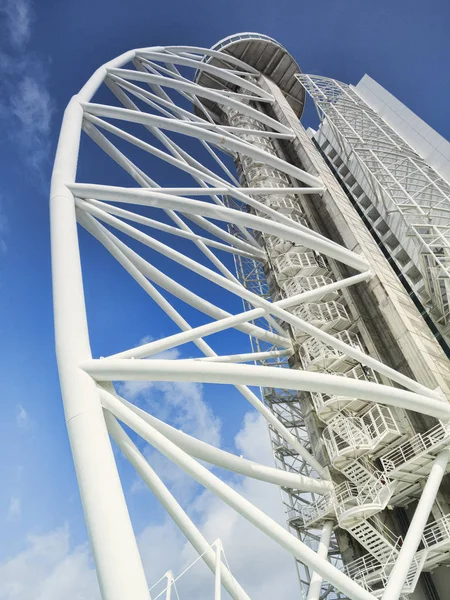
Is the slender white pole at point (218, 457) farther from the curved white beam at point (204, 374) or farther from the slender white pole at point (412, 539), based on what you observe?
the slender white pole at point (412, 539)

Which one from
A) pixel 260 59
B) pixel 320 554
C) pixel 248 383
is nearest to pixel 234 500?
pixel 248 383

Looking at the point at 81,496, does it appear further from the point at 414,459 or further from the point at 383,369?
the point at 414,459

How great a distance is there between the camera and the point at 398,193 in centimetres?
2575

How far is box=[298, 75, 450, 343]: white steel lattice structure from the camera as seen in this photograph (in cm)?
2128

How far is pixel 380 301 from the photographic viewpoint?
2048 centimetres

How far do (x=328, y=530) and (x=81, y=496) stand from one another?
Answer: 12.9 meters

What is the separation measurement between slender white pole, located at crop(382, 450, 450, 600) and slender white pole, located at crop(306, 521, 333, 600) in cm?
362

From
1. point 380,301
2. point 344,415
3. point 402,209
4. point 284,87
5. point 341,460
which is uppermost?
point 284,87

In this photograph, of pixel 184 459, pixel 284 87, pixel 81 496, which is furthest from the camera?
pixel 284 87

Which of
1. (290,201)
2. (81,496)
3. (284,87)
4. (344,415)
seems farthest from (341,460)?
(284,87)

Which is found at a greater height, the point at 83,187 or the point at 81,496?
the point at 83,187

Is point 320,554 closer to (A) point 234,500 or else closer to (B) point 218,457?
(B) point 218,457

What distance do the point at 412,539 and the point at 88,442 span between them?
8353 millimetres

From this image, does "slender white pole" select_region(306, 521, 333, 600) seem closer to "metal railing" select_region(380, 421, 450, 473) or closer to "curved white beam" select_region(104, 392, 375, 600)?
"metal railing" select_region(380, 421, 450, 473)
